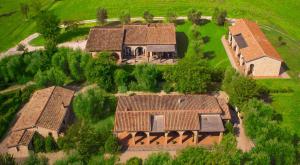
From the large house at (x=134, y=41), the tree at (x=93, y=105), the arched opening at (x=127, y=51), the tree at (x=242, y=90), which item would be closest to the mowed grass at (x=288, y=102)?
the tree at (x=242, y=90)

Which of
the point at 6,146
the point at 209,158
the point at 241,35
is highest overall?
the point at 241,35

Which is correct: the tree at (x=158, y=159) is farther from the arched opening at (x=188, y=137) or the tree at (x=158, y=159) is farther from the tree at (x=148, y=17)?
the tree at (x=148, y=17)

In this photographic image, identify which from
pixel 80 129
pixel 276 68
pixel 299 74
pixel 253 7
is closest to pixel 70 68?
pixel 80 129

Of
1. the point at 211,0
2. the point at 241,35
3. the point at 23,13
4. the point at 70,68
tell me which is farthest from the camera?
the point at 211,0

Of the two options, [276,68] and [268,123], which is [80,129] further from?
[276,68]

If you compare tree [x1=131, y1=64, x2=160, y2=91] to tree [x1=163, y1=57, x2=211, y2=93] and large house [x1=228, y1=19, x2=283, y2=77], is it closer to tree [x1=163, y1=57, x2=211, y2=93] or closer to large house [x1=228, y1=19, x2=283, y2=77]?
tree [x1=163, y1=57, x2=211, y2=93]

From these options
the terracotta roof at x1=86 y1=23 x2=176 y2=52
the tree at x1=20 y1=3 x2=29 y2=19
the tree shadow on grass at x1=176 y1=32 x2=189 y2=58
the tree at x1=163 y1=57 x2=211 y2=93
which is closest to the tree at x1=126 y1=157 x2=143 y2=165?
the tree at x1=163 y1=57 x2=211 y2=93

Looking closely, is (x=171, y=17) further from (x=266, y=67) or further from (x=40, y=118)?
Answer: (x=40, y=118)
